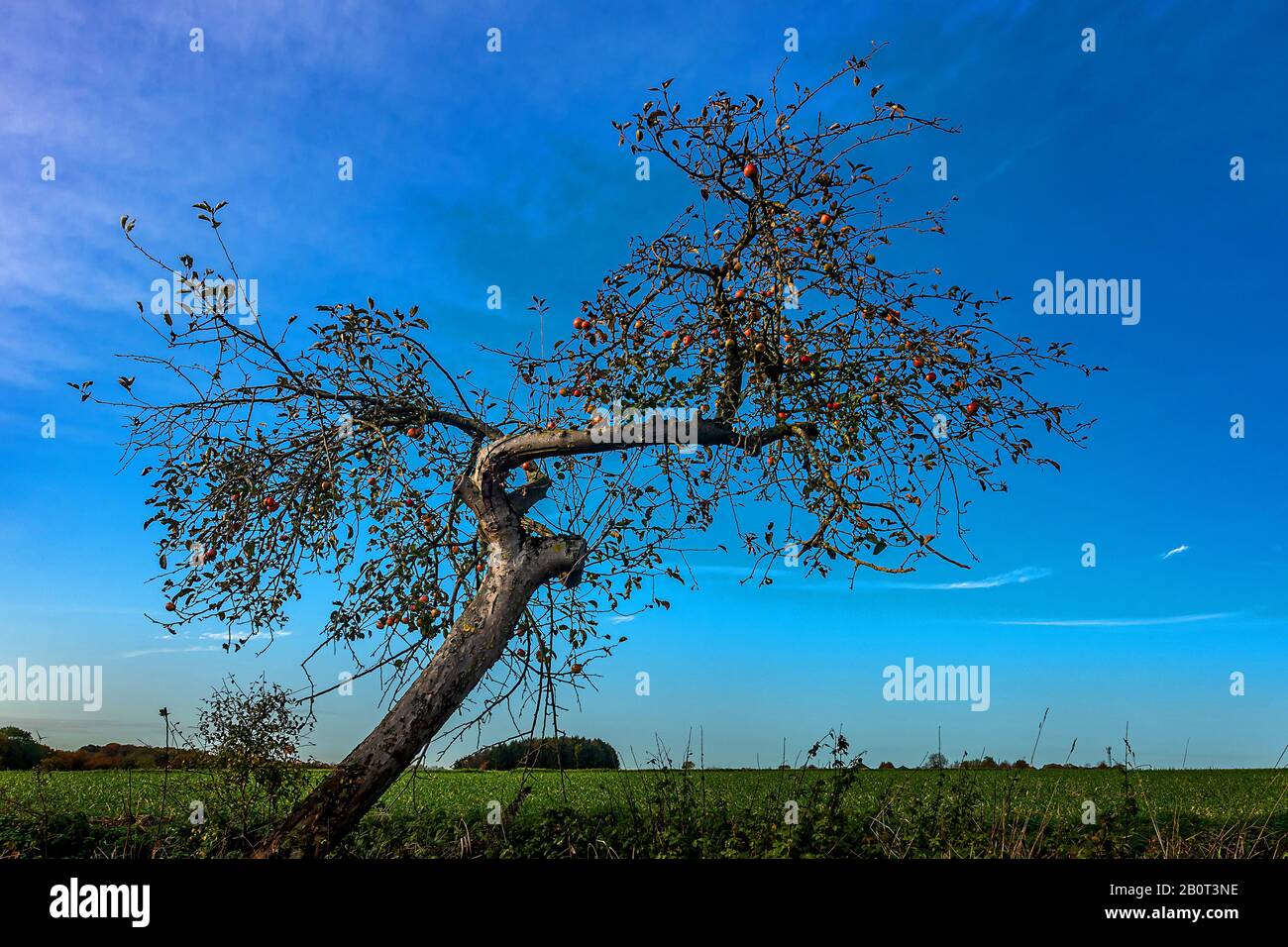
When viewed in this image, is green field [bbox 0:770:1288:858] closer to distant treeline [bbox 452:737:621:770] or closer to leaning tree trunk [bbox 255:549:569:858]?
distant treeline [bbox 452:737:621:770]

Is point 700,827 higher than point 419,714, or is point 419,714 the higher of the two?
point 419,714

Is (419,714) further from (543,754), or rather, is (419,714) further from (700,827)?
(700,827)

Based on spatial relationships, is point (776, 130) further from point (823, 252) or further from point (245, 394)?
point (245, 394)

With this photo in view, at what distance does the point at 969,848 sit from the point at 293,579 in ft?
23.6

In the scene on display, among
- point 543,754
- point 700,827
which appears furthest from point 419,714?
point 700,827

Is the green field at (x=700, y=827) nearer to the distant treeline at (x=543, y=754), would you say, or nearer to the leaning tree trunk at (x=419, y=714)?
the distant treeline at (x=543, y=754)

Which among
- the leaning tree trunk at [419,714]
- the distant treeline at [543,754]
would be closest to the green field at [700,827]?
the distant treeline at [543,754]

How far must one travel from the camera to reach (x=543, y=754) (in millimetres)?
8789

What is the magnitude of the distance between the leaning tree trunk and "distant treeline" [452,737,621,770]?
667mm

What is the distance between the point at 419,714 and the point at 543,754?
5.12ft
